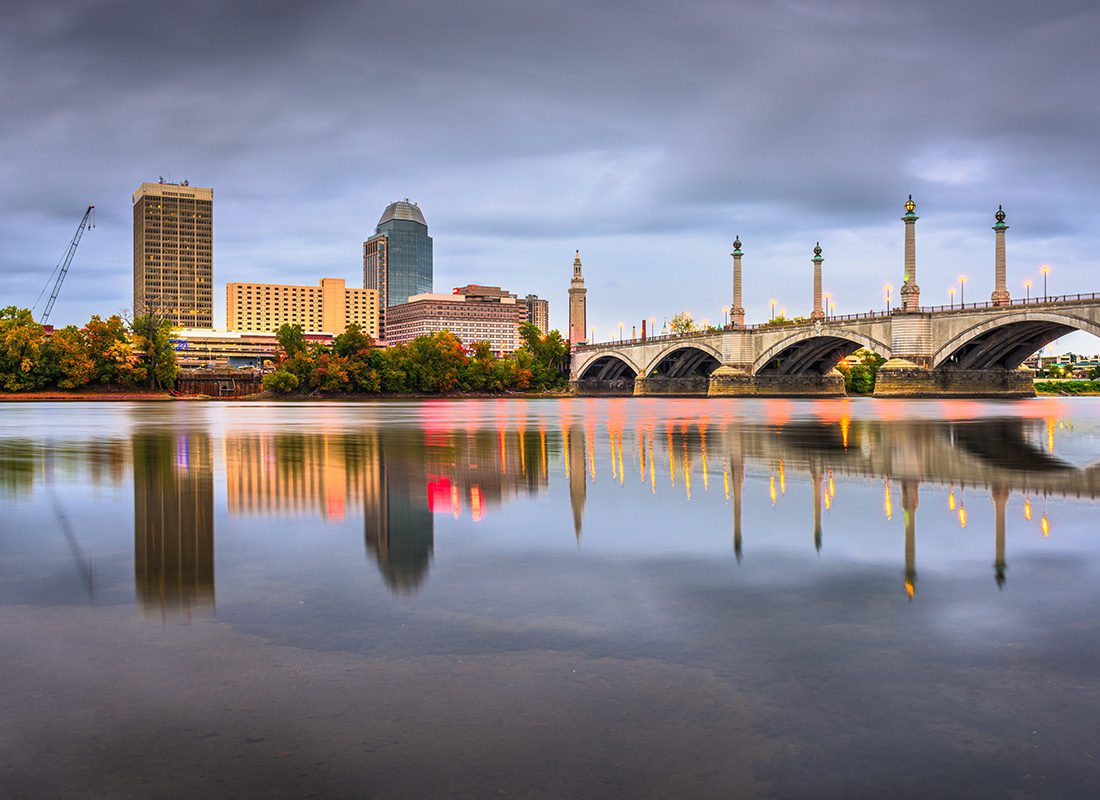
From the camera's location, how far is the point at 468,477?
56.6 ft

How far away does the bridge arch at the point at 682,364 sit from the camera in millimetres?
155125

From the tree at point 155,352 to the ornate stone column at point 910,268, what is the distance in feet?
325

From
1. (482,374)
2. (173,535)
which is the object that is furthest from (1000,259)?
(173,535)

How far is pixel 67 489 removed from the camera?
50.1ft

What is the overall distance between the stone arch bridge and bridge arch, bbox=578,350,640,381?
2708 mm

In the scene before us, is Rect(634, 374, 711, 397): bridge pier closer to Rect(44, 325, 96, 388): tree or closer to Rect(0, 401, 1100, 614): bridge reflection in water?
Rect(44, 325, 96, 388): tree

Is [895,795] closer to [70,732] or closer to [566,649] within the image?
[566,649]

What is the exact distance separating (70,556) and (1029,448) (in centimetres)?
2488

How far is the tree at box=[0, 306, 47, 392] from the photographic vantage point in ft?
348

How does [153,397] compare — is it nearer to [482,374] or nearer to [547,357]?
[482,374]

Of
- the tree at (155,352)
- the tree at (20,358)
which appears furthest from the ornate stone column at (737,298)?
the tree at (20,358)

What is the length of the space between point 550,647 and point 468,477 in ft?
37.0

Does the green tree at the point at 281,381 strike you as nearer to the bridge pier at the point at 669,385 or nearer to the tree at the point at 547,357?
the tree at the point at 547,357

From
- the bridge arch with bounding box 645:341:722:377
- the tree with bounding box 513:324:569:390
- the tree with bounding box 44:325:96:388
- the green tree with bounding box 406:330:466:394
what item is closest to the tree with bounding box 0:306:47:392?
the tree with bounding box 44:325:96:388
